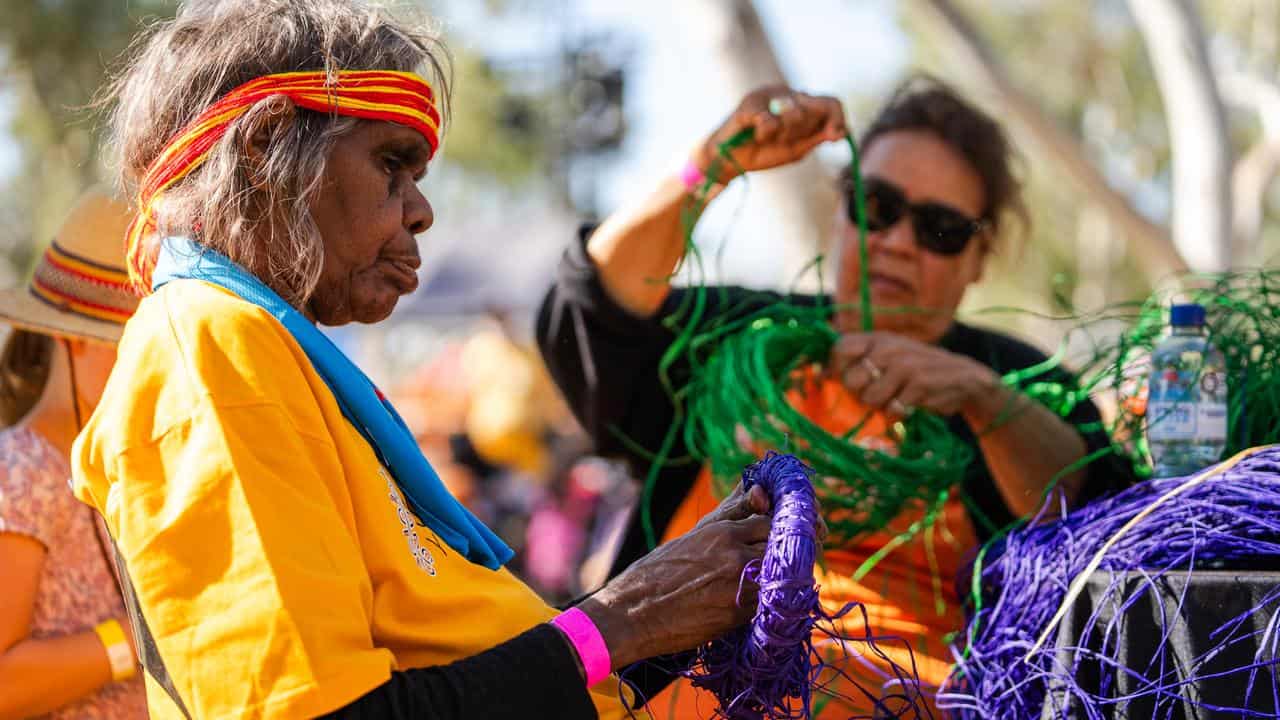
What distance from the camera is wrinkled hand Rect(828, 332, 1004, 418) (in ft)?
8.18

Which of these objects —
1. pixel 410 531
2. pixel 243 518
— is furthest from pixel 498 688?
pixel 243 518

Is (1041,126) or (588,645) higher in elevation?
(1041,126)

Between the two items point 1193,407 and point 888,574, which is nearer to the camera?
point 1193,407

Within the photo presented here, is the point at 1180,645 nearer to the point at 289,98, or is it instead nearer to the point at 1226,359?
the point at 1226,359

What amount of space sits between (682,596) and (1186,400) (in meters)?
1.18

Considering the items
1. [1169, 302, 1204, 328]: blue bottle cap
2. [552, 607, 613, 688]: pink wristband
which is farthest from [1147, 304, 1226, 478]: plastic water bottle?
[552, 607, 613, 688]: pink wristband

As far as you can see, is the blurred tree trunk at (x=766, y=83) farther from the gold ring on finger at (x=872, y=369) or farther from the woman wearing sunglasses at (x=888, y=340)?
the gold ring on finger at (x=872, y=369)

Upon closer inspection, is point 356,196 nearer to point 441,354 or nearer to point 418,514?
point 418,514

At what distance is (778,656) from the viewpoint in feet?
4.94

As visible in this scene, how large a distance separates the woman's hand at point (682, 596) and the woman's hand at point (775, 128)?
4.00 feet

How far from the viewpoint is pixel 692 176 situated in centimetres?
271

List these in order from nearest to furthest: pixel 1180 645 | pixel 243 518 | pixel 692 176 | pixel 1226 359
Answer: pixel 243 518
pixel 1180 645
pixel 1226 359
pixel 692 176

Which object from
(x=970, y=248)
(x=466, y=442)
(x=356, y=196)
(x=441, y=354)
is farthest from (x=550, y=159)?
(x=356, y=196)

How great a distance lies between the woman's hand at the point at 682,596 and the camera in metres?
1.51
